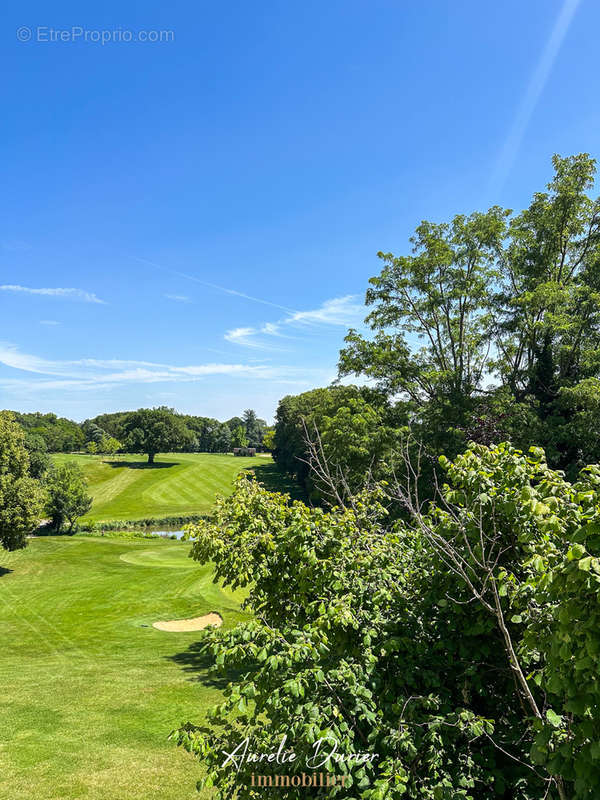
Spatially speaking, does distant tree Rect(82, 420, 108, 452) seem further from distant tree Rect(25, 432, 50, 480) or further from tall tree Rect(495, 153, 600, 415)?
tall tree Rect(495, 153, 600, 415)

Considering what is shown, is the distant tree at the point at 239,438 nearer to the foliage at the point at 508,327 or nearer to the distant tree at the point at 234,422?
the distant tree at the point at 234,422

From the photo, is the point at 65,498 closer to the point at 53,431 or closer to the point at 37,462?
the point at 37,462

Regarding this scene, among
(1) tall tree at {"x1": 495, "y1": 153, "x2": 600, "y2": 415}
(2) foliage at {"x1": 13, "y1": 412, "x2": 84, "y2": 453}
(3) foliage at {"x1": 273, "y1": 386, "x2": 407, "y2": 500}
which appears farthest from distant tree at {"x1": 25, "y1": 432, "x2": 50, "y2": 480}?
(1) tall tree at {"x1": 495, "y1": 153, "x2": 600, "y2": 415}

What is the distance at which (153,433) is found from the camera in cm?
8525

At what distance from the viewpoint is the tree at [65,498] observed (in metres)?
43.1

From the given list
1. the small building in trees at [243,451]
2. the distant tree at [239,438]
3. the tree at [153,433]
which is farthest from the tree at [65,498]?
the distant tree at [239,438]

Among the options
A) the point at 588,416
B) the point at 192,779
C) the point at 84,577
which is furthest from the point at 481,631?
the point at 84,577

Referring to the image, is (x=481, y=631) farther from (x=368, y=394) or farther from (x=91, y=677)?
(x=368, y=394)

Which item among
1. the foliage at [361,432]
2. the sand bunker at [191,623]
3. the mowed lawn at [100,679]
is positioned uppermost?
the foliage at [361,432]

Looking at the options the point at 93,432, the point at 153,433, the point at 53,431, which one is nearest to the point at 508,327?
the point at 153,433

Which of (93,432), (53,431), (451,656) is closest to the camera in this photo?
(451,656)

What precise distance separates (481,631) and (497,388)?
1985 centimetres

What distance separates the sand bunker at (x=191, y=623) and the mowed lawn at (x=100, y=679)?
0.35 metres

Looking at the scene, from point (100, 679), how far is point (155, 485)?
59.3 metres
